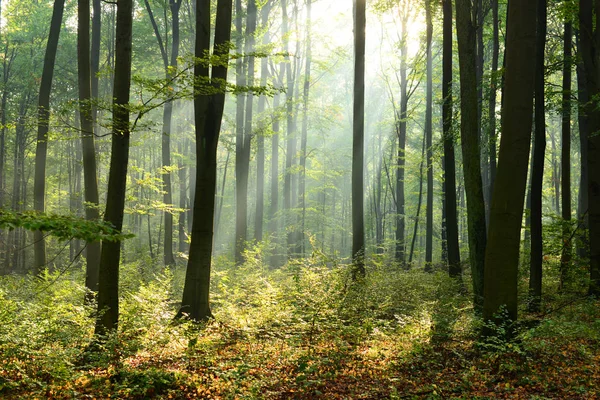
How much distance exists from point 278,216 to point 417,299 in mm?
14951

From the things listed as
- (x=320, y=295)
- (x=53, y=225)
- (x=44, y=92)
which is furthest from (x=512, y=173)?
(x=44, y=92)

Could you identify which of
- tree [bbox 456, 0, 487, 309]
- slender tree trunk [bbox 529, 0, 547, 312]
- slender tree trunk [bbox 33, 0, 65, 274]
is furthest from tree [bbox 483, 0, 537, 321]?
slender tree trunk [bbox 33, 0, 65, 274]

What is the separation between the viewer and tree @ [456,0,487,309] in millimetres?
9047

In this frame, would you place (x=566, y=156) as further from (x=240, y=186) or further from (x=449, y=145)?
(x=240, y=186)

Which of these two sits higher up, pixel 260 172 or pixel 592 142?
pixel 260 172

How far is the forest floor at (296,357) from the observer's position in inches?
214

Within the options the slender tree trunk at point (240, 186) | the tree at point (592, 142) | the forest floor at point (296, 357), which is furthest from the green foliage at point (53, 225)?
the slender tree trunk at point (240, 186)

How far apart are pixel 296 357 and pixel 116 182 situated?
13.6 feet

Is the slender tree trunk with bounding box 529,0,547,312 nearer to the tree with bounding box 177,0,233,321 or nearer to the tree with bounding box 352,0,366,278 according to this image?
the tree with bounding box 352,0,366,278

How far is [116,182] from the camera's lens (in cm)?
694

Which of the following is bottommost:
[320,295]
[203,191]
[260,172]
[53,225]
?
[320,295]

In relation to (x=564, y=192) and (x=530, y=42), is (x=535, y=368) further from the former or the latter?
(x=564, y=192)

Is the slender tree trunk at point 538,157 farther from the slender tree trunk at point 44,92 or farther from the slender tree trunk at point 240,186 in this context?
the slender tree trunk at point 44,92

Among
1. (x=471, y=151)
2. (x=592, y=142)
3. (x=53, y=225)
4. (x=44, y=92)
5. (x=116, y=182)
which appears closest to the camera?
(x=53, y=225)
